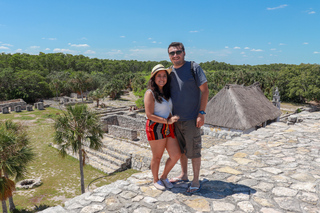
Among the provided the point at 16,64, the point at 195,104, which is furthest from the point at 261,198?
the point at 16,64

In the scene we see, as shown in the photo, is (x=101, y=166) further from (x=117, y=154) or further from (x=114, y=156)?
(x=117, y=154)

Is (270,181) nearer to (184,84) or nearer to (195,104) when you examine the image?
(195,104)

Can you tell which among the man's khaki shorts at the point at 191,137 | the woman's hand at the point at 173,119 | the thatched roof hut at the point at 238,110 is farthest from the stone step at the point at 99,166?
the woman's hand at the point at 173,119

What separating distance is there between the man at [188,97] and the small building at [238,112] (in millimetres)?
10235

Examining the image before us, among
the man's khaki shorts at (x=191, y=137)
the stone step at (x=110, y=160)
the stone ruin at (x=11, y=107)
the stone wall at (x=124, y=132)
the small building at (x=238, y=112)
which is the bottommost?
the stone step at (x=110, y=160)

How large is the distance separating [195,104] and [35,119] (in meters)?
26.5

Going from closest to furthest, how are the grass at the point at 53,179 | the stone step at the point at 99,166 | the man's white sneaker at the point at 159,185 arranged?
the man's white sneaker at the point at 159,185 → the grass at the point at 53,179 → the stone step at the point at 99,166

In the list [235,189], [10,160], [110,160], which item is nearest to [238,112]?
[110,160]

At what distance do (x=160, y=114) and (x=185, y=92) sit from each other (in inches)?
18.3

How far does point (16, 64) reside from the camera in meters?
52.8

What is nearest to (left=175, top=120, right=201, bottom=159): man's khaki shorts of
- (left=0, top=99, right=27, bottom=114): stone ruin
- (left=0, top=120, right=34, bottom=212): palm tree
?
(left=0, top=120, right=34, bottom=212): palm tree

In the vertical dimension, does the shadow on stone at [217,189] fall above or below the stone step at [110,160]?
above

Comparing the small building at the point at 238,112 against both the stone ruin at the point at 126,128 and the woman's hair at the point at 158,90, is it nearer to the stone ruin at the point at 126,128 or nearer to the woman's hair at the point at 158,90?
the stone ruin at the point at 126,128

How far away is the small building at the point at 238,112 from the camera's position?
511 inches
